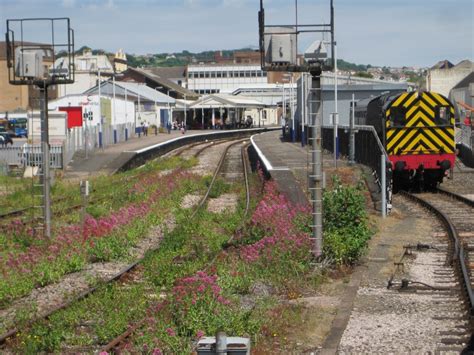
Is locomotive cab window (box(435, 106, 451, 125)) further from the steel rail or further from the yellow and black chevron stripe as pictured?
the steel rail

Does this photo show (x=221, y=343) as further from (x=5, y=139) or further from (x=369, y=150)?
(x=5, y=139)

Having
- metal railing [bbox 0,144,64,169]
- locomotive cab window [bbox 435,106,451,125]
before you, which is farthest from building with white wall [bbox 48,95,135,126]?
locomotive cab window [bbox 435,106,451,125]

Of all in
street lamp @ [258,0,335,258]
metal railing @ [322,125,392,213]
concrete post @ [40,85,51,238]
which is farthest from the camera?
metal railing @ [322,125,392,213]

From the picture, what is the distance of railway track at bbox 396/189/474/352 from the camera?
381 inches

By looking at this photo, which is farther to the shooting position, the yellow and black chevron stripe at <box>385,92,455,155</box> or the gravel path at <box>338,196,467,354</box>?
the yellow and black chevron stripe at <box>385,92,455,155</box>

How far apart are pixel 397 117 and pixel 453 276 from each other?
14.0m

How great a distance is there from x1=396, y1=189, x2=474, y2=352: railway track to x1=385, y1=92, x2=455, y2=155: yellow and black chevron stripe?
435 cm

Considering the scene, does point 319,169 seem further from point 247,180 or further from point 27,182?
point 27,182

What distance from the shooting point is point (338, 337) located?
971 cm

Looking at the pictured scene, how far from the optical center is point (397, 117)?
87.7ft

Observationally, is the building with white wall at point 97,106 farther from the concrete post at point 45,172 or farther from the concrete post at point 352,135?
the concrete post at point 45,172

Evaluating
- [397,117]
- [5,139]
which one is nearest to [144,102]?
[5,139]

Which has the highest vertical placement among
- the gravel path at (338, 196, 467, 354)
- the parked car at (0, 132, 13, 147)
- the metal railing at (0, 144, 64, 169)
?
the parked car at (0, 132, 13, 147)

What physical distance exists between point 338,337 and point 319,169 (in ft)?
16.1
